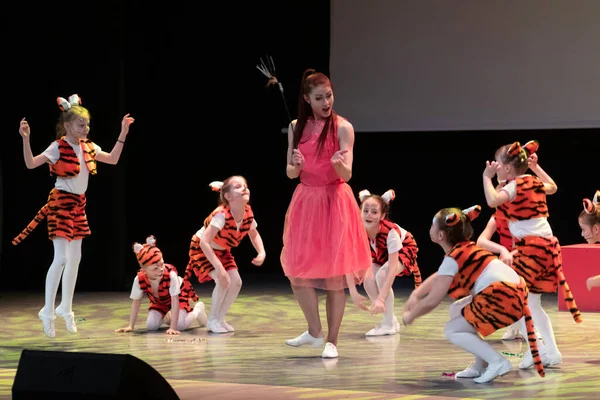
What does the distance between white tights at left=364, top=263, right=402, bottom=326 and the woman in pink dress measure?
87cm

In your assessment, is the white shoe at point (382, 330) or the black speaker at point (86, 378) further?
the white shoe at point (382, 330)

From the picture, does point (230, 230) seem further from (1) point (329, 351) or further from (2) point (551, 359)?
(2) point (551, 359)

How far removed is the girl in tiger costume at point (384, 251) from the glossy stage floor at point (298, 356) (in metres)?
0.12

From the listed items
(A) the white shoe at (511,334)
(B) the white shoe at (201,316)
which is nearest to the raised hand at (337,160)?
(A) the white shoe at (511,334)

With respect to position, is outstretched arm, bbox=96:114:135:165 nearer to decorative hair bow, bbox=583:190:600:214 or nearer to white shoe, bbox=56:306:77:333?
white shoe, bbox=56:306:77:333

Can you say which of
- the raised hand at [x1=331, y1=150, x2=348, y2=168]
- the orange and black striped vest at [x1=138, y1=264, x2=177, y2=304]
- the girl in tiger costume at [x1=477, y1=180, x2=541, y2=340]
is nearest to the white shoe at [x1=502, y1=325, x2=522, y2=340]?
the girl in tiger costume at [x1=477, y1=180, x2=541, y2=340]

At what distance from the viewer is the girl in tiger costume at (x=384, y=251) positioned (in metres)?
6.04

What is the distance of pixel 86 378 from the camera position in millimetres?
3057

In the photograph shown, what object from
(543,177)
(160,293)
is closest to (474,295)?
(543,177)

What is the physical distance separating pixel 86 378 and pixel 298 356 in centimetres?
227

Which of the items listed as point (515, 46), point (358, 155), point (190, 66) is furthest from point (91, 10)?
point (515, 46)

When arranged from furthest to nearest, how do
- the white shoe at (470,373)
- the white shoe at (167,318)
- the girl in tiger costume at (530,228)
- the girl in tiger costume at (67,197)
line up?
1. the white shoe at (167,318)
2. the girl in tiger costume at (67,197)
3. the girl in tiger costume at (530,228)
4. the white shoe at (470,373)

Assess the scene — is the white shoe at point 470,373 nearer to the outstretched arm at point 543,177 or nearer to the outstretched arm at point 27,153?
the outstretched arm at point 543,177

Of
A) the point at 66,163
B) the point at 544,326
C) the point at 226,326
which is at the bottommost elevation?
the point at 226,326
